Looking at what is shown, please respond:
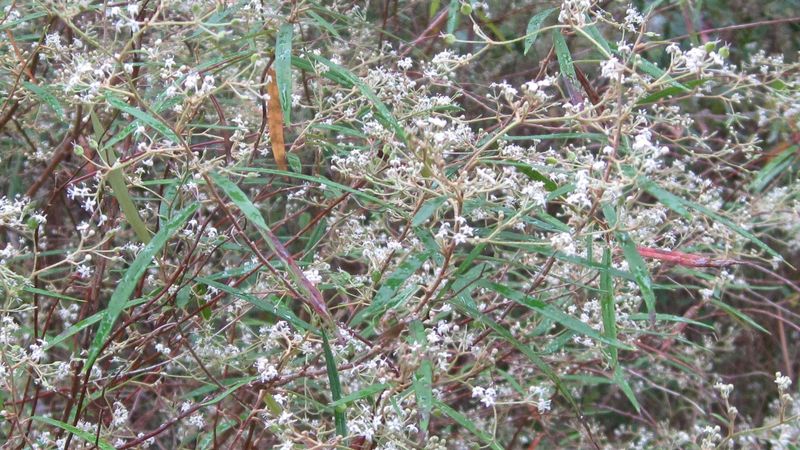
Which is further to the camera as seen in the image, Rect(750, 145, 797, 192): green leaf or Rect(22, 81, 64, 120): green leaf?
Rect(750, 145, 797, 192): green leaf

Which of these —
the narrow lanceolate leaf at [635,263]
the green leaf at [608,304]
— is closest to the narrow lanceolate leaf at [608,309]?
the green leaf at [608,304]

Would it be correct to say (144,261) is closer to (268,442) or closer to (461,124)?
(461,124)

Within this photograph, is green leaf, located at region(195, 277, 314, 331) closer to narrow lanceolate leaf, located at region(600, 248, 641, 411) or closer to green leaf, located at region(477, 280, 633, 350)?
green leaf, located at region(477, 280, 633, 350)

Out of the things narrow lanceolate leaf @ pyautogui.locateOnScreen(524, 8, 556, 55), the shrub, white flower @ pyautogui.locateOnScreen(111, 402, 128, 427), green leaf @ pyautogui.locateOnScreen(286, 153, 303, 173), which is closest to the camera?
the shrub

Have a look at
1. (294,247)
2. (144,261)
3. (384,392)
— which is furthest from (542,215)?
(294,247)

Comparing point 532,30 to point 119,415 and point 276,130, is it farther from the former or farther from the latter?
point 119,415

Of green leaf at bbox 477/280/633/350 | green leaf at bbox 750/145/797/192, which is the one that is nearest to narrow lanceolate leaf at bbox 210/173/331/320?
green leaf at bbox 477/280/633/350

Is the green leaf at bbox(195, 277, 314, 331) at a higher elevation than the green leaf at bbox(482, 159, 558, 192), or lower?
lower
